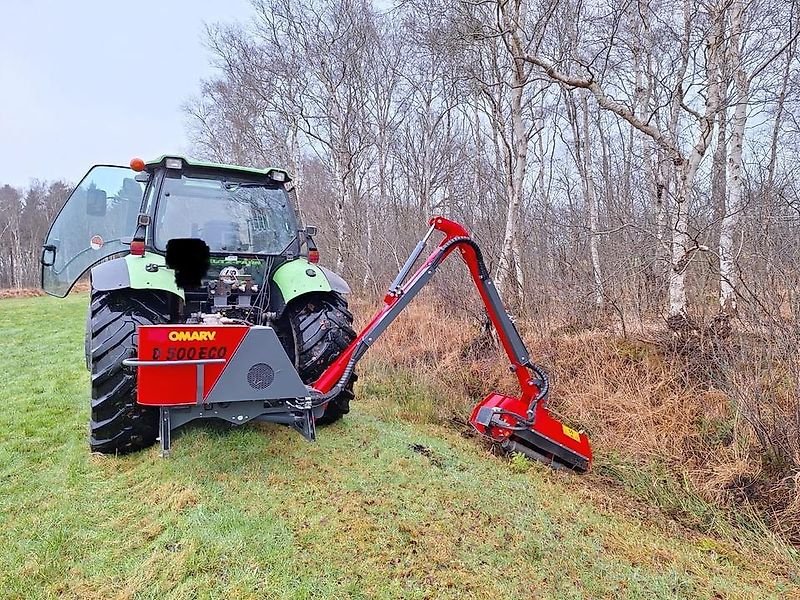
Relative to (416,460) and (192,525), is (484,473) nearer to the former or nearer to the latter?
(416,460)

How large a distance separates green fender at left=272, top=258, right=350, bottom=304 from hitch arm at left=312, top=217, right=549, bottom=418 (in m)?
0.43

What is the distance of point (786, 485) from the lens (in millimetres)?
3053

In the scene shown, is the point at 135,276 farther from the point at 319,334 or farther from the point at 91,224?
the point at 319,334

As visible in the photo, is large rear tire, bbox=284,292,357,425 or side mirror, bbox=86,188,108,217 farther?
side mirror, bbox=86,188,108,217

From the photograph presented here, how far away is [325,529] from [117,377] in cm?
149

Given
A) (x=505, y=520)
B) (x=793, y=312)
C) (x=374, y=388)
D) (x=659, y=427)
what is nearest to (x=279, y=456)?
(x=505, y=520)

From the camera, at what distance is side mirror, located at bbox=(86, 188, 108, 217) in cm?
381

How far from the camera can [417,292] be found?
3.38 metres

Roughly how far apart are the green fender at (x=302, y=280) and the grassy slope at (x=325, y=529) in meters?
0.97

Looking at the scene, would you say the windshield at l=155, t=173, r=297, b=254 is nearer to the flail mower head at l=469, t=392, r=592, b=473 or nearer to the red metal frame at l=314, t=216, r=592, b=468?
the red metal frame at l=314, t=216, r=592, b=468

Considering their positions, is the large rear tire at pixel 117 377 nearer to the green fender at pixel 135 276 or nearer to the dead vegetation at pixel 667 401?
the green fender at pixel 135 276

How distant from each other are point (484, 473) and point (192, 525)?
5.82 ft

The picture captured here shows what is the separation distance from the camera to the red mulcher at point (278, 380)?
2.53 meters

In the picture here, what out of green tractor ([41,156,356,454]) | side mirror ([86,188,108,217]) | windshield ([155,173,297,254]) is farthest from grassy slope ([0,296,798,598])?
side mirror ([86,188,108,217])
